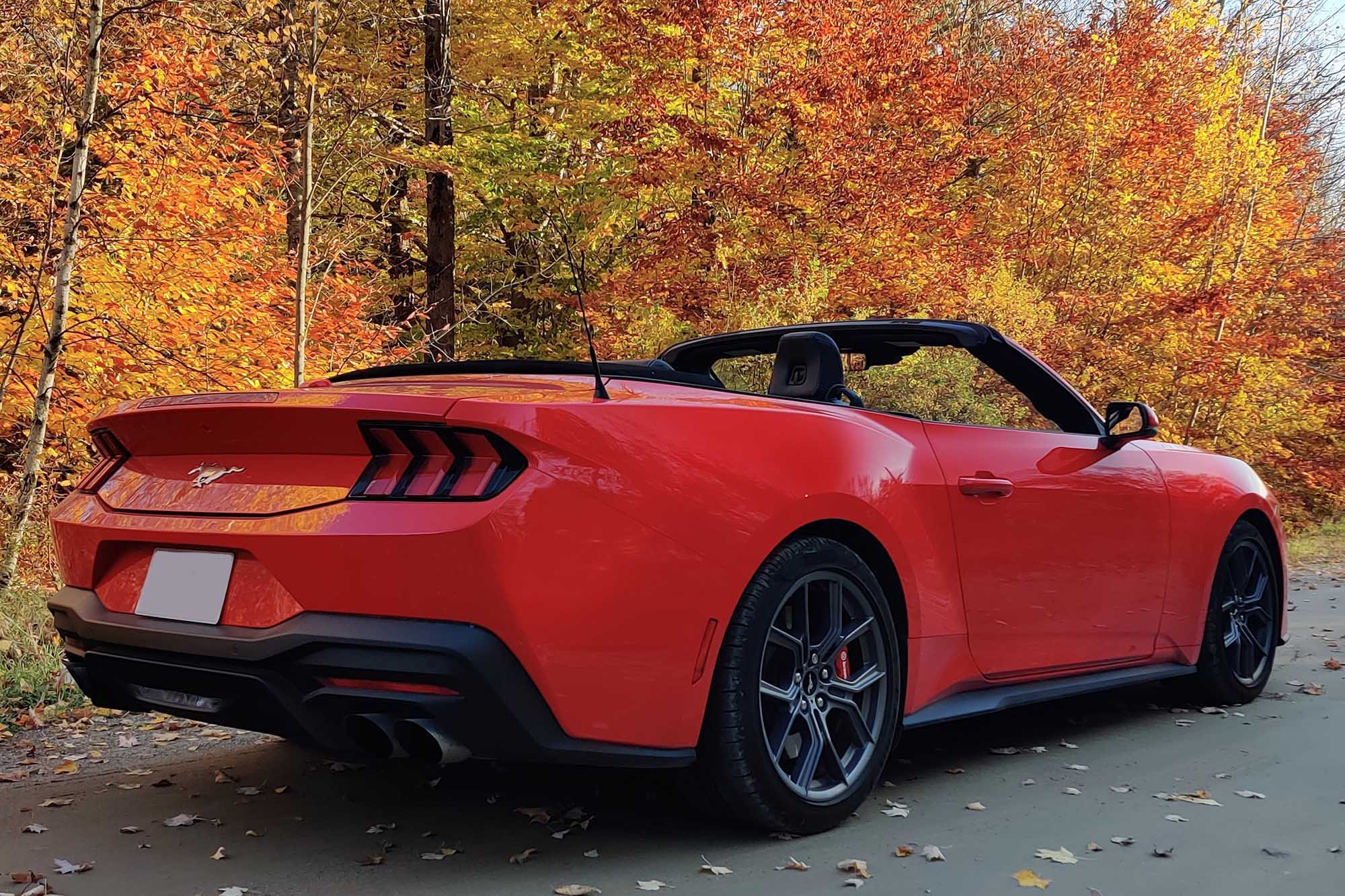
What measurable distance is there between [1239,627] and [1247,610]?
0.35ft

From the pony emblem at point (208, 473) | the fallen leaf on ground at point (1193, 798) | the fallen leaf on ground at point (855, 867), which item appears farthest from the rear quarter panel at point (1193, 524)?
the pony emblem at point (208, 473)

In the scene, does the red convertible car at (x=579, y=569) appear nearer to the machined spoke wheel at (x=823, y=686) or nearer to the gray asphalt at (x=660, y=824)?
the machined spoke wheel at (x=823, y=686)

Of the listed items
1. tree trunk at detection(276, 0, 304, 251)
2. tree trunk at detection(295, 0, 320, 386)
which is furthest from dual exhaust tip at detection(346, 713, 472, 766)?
tree trunk at detection(276, 0, 304, 251)

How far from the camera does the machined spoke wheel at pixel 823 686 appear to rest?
294 centimetres

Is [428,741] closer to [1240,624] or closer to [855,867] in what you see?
[855,867]

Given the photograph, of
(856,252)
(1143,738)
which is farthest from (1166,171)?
(1143,738)

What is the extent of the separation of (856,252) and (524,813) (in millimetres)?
10427

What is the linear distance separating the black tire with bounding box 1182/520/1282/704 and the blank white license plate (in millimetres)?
3797

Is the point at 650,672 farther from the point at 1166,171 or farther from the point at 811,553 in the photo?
the point at 1166,171

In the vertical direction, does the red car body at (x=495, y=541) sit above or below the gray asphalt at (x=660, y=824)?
above

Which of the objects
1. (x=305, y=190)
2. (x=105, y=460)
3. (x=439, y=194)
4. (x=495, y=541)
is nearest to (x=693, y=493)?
(x=495, y=541)

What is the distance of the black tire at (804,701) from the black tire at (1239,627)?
2.08m

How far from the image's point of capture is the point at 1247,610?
16.1 feet

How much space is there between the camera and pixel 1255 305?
58.1 ft
